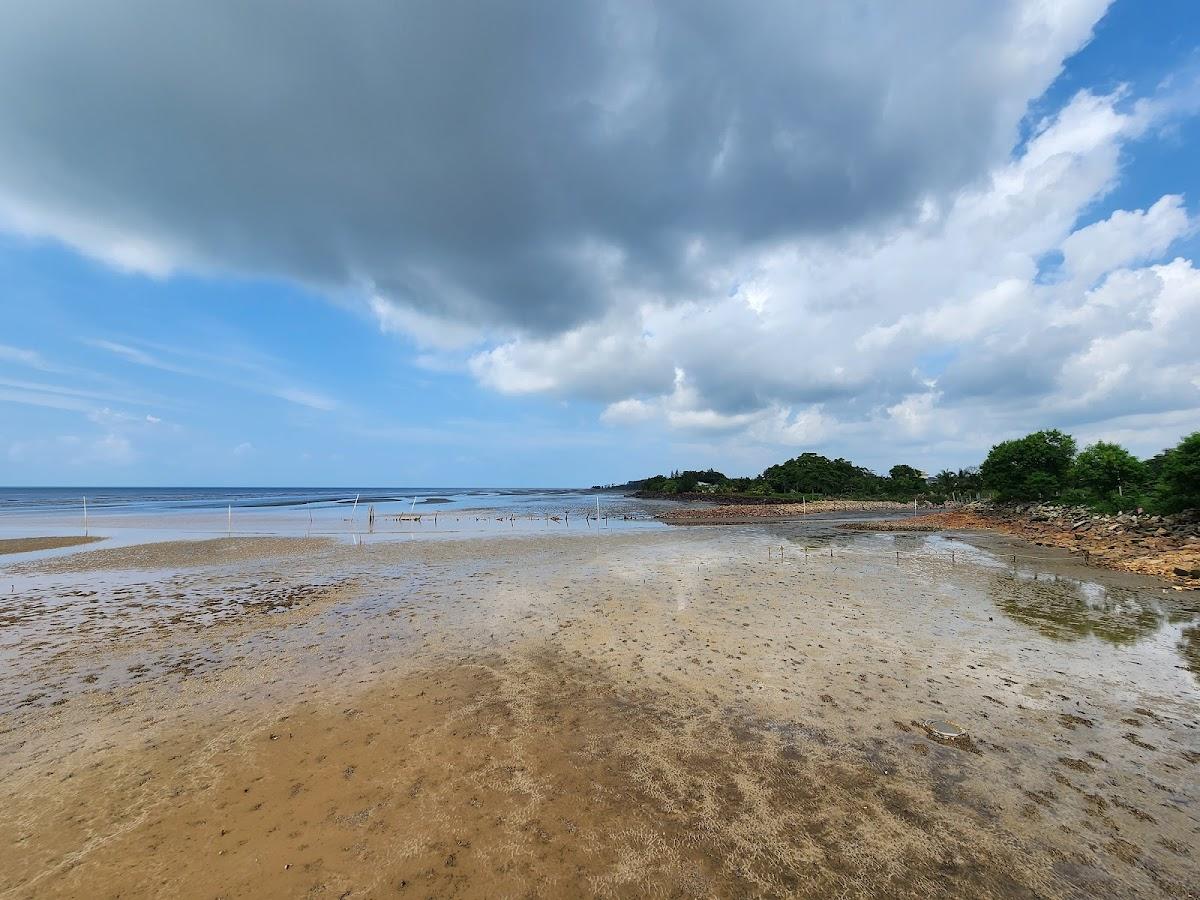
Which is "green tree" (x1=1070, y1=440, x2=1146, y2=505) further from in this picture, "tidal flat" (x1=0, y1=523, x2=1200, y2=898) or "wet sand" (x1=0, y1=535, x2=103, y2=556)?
"wet sand" (x1=0, y1=535, x2=103, y2=556)

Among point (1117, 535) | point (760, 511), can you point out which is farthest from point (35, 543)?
point (760, 511)

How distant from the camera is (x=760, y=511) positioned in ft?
208

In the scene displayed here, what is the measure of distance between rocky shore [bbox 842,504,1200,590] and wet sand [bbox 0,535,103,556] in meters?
50.6

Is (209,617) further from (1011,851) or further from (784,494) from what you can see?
(784,494)

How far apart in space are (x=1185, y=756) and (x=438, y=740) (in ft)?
31.1

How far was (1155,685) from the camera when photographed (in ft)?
26.6

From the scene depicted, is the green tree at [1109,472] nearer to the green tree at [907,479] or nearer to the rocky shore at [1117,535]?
the rocky shore at [1117,535]

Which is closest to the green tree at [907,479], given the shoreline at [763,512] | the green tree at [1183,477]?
the shoreline at [763,512]

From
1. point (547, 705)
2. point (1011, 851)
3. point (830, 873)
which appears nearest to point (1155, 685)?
point (1011, 851)

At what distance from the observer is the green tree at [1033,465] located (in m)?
44.8

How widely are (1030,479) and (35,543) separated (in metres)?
75.8

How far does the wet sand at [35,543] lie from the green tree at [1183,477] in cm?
5798

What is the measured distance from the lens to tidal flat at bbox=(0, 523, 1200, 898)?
416 centimetres

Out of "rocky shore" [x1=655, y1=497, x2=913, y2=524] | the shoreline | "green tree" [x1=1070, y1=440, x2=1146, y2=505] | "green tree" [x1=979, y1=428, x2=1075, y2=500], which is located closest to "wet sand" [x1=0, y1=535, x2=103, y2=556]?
the shoreline
